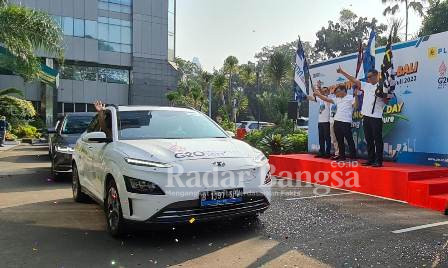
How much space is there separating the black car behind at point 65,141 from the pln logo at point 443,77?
25.1 ft

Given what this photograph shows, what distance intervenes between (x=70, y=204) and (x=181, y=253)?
11.8ft

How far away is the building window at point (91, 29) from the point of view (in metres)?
42.9

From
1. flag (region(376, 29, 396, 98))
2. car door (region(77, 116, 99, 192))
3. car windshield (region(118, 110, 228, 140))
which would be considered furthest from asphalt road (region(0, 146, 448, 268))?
flag (region(376, 29, 396, 98))

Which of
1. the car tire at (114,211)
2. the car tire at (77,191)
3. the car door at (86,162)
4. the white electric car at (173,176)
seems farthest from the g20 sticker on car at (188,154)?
the car tire at (77,191)

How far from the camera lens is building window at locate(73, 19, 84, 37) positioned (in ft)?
139

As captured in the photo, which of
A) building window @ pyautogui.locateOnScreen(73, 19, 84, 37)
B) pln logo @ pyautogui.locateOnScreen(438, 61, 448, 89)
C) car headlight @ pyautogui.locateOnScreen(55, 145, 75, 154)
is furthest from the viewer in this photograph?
building window @ pyautogui.locateOnScreen(73, 19, 84, 37)

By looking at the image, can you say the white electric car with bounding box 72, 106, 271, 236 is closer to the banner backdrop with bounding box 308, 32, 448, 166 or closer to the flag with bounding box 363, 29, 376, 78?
the banner backdrop with bounding box 308, 32, 448, 166

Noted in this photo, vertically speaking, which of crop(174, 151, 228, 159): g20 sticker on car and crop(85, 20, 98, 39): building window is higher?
crop(85, 20, 98, 39): building window

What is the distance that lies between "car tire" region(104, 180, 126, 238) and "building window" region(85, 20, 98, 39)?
4017 centimetres

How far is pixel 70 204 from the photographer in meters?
7.71

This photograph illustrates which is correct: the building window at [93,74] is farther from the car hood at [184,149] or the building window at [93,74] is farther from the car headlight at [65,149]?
the car hood at [184,149]

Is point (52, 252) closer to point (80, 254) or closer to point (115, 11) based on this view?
point (80, 254)

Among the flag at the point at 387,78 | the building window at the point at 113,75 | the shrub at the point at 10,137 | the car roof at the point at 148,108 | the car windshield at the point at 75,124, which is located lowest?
the shrub at the point at 10,137

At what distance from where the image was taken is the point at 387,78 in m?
8.60
